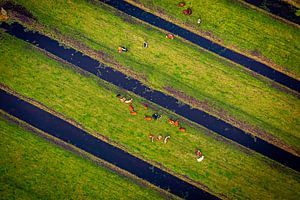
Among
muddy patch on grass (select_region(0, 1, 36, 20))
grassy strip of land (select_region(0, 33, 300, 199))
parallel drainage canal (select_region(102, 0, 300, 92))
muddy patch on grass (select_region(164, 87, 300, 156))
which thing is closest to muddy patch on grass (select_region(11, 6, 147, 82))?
muddy patch on grass (select_region(0, 1, 36, 20))

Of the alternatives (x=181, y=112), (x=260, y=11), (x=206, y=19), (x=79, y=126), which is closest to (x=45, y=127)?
(x=79, y=126)

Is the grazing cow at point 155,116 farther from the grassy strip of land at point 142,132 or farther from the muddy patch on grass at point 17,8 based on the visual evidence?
the muddy patch on grass at point 17,8

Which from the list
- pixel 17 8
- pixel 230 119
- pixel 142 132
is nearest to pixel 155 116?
pixel 142 132

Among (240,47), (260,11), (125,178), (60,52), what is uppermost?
(260,11)

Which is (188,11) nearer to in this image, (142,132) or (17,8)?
(142,132)

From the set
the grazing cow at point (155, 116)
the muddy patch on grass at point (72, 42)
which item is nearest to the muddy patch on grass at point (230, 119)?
the grazing cow at point (155, 116)

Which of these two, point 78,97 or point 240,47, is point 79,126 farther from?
point 240,47
